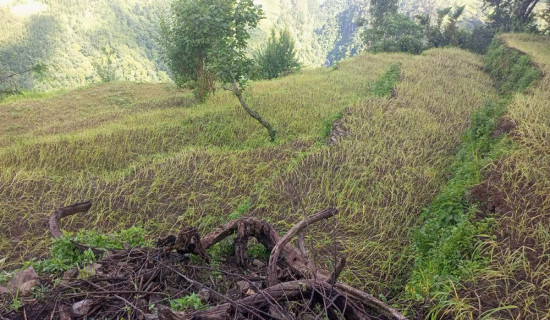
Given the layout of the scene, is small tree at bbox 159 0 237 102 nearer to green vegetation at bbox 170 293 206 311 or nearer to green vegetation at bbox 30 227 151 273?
green vegetation at bbox 30 227 151 273

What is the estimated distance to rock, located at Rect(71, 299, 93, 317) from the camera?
1.75m

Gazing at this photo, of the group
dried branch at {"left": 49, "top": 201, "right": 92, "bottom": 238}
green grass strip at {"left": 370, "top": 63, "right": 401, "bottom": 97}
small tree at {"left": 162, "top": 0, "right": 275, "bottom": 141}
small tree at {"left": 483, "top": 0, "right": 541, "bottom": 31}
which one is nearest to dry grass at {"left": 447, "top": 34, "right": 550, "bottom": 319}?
dried branch at {"left": 49, "top": 201, "right": 92, "bottom": 238}

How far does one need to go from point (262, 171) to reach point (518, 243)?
11.4 feet

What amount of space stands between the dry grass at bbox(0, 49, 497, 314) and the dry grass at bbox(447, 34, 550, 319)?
2.62 ft

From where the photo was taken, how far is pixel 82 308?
1760 millimetres

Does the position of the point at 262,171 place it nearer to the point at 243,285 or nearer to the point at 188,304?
the point at 243,285

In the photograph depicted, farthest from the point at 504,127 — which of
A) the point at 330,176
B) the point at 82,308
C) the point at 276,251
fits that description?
the point at 82,308

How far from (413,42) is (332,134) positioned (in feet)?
53.5

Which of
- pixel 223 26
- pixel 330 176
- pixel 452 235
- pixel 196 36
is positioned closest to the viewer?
pixel 452 235

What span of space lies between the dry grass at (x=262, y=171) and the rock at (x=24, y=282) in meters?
1.86

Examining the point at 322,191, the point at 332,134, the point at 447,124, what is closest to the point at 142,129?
the point at 332,134

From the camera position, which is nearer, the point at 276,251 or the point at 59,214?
the point at 276,251

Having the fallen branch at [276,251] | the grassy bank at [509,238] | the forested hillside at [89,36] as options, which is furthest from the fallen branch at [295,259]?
the forested hillside at [89,36]

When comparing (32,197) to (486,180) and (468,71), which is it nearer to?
(486,180)
